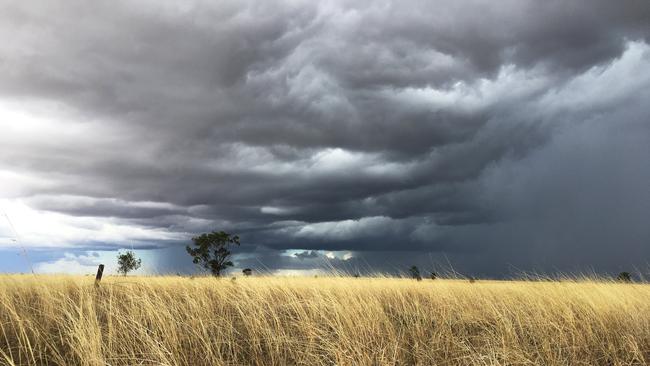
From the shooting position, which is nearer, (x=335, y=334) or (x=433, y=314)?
(x=335, y=334)

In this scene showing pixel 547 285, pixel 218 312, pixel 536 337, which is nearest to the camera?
pixel 536 337

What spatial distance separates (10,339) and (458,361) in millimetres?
6514

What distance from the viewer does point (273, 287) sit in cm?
1215

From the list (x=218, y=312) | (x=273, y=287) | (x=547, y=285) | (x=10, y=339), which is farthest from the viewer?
(x=547, y=285)

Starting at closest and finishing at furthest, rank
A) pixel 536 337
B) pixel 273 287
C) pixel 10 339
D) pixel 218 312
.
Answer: pixel 10 339
pixel 536 337
pixel 218 312
pixel 273 287

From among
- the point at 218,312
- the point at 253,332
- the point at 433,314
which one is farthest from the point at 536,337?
the point at 218,312

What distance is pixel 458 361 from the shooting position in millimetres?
5879

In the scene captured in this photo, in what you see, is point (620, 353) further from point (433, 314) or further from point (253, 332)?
point (253, 332)

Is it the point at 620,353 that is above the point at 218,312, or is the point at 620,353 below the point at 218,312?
below

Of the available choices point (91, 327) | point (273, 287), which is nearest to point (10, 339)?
point (91, 327)

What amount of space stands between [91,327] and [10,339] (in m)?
2.14

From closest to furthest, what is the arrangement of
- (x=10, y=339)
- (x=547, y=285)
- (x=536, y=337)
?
(x=10, y=339), (x=536, y=337), (x=547, y=285)

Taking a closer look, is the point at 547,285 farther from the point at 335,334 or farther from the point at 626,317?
the point at 335,334

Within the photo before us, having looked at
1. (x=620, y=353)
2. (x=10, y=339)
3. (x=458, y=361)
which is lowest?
(x=620, y=353)
